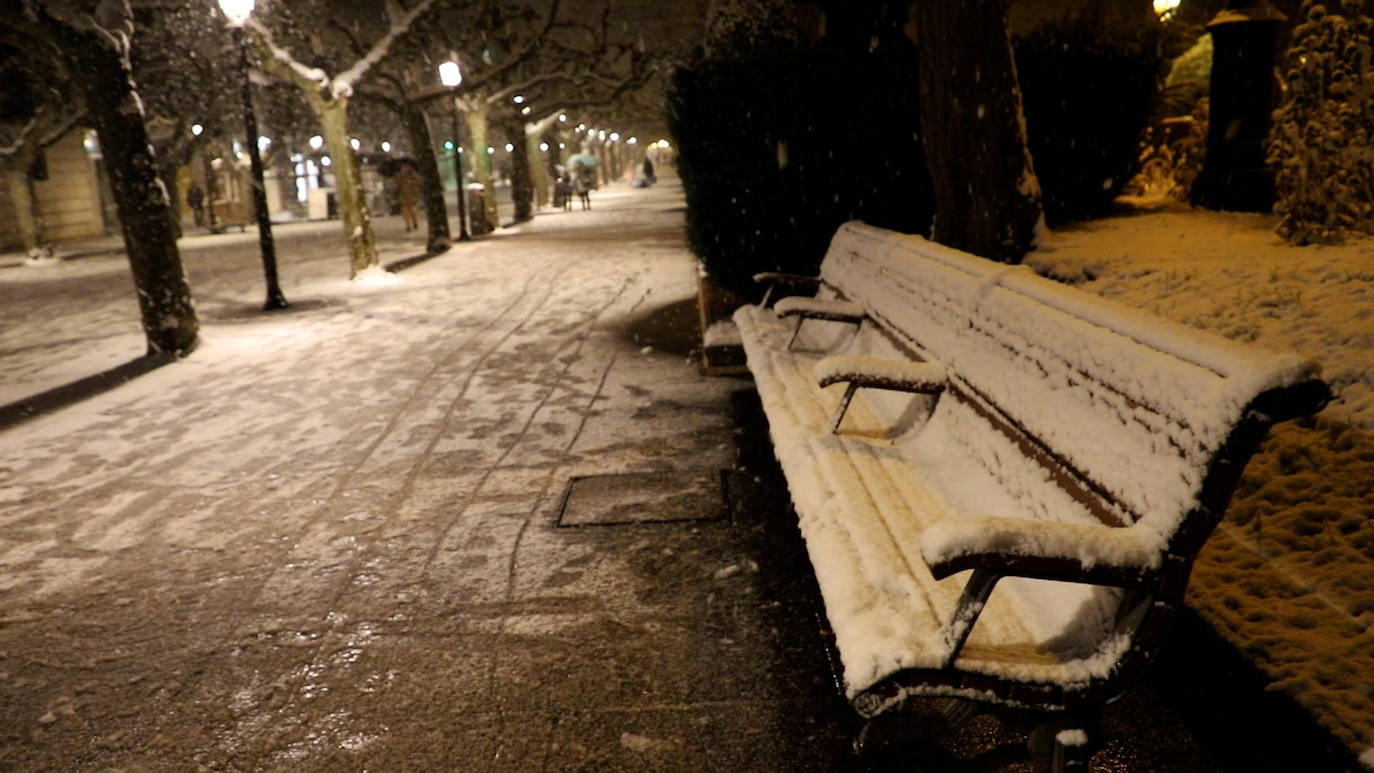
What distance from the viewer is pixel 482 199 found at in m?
22.9

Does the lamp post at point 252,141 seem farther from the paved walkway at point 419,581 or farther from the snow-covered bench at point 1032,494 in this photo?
the snow-covered bench at point 1032,494

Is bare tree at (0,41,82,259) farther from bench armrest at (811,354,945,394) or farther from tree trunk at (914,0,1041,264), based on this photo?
bench armrest at (811,354,945,394)

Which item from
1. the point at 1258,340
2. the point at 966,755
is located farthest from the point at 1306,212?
the point at 966,755

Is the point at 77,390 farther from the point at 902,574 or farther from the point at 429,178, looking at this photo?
the point at 429,178

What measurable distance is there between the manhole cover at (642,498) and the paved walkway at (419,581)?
20 mm

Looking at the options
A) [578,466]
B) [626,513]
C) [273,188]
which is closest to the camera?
[626,513]

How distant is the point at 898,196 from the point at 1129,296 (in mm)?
2561

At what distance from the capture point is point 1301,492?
3.45m

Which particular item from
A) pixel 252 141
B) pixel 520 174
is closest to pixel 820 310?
pixel 252 141

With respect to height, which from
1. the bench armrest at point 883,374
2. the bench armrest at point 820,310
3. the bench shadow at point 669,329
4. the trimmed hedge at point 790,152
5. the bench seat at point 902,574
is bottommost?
the bench shadow at point 669,329

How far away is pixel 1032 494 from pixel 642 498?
7.50 ft

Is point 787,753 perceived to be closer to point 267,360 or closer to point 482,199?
point 267,360

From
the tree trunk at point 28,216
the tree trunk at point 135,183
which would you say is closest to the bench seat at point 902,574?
the tree trunk at point 135,183

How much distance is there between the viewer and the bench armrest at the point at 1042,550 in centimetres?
177
